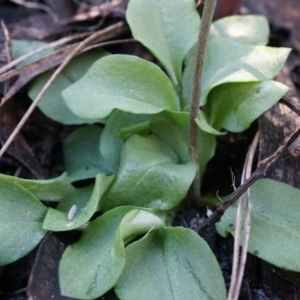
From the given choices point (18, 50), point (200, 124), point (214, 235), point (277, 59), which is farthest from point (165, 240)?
point (18, 50)

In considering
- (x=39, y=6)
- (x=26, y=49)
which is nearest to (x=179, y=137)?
(x=26, y=49)

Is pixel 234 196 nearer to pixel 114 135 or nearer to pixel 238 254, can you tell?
pixel 238 254

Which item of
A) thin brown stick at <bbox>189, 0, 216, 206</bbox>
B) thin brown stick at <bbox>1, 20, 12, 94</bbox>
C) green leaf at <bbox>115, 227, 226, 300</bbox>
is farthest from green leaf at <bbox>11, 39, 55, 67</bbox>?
green leaf at <bbox>115, 227, 226, 300</bbox>

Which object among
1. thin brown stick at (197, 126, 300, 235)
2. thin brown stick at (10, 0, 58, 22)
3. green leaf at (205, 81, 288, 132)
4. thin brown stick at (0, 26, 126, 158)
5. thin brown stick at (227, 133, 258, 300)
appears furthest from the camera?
thin brown stick at (10, 0, 58, 22)

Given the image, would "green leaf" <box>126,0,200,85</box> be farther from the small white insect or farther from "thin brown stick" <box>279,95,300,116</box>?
the small white insect

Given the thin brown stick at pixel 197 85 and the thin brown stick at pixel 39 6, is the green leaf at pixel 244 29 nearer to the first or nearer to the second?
the thin brown stick at pixel 197 85

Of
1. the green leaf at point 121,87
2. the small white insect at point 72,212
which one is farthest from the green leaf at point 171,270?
the green leaf at point 121,87

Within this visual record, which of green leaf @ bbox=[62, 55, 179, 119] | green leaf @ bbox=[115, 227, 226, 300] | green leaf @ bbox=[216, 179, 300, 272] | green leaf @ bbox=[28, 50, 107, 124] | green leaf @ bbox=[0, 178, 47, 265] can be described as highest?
green leaf @ bbox=[62, 55, 179, 119]
